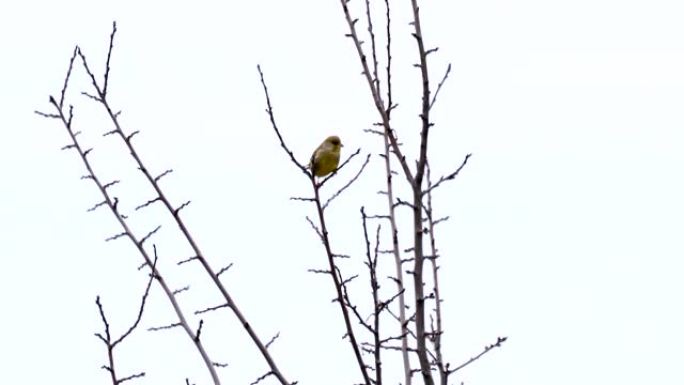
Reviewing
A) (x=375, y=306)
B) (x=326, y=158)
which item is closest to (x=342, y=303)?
(x=375, y=306)

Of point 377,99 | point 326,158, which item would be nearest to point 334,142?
point 326,158

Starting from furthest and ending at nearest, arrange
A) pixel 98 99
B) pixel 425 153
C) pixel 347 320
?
1. pixel 98 99
2. pixel 425 153
3. pixel 347 320

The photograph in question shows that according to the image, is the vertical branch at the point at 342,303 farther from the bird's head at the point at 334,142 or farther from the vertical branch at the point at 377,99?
the bird's head at the point at 334,142

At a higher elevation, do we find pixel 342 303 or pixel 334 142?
pixel 334 142

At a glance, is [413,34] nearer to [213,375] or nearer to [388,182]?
[388,182]

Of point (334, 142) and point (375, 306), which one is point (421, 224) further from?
point (334, 142)

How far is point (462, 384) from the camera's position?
5.77 meters

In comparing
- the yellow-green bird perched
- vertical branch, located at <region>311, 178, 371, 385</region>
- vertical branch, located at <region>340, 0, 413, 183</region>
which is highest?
the yellow-green bird perched

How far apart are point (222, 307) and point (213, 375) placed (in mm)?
393

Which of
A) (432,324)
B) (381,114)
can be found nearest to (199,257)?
(381,114)

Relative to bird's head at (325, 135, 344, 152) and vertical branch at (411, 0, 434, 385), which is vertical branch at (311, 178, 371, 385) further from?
bird's head at (325, 135, 344, 152)

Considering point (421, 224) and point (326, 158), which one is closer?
point (421, 224)

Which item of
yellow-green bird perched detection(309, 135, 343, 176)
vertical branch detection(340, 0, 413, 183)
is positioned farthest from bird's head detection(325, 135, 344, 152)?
vertical branch detection(340, 0, 413, 183)

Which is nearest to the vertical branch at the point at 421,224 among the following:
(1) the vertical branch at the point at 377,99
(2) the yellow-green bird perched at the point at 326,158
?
(1) the vertical branch at the point at 377,99
